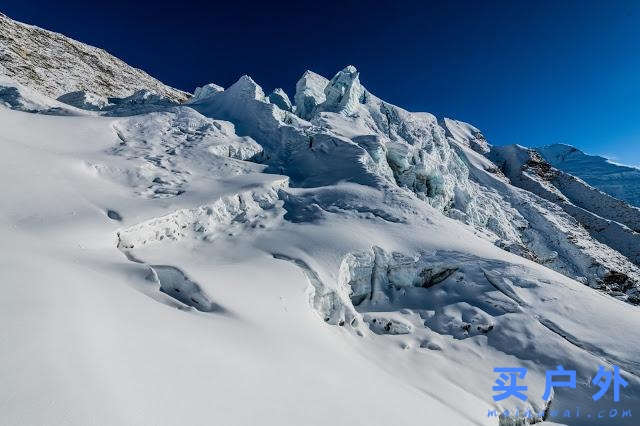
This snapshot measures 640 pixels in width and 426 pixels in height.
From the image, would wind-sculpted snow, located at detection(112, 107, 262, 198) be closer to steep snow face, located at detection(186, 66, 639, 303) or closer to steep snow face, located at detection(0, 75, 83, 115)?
steep snow face, located at detection(186, 66, 639, 303)

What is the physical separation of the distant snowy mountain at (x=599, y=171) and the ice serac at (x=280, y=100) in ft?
231

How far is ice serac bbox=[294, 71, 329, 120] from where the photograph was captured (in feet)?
136

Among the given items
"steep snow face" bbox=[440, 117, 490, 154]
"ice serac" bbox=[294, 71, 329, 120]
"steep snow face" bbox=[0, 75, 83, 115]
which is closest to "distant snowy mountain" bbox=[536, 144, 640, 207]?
"steep snow face" bbox=[440, 117, 490, 154]

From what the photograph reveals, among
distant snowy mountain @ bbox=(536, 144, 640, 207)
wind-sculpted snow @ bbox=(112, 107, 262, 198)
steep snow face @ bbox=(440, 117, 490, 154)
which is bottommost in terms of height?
wind-sculpted snow @ bbox=(112, 107, 262, 198)

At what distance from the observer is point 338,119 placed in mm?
32562

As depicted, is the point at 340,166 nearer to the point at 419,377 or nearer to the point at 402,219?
the point at 402,219

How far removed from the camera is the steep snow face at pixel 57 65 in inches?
1542

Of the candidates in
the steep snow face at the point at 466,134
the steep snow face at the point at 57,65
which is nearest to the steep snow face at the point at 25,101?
the steep snow face at the point at 57,65

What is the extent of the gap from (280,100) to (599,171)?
84942mm

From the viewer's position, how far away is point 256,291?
10828 mm

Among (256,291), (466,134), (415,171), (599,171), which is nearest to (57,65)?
(415,171)

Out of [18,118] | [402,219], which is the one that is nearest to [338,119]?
[402,219]

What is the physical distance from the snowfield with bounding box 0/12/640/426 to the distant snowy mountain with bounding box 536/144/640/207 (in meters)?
64.2

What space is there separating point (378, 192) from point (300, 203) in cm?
418
